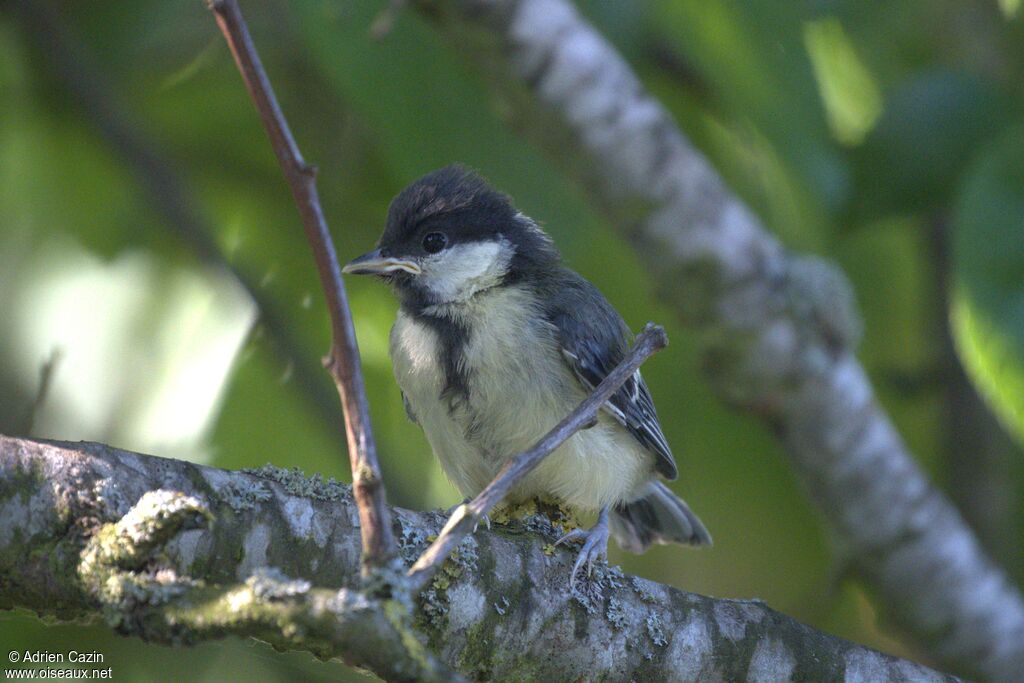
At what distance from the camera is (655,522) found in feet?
8.86

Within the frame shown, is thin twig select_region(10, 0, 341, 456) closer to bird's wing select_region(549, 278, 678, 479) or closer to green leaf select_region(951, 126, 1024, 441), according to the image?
bird's wing select_region(549, 278, 678, 479)

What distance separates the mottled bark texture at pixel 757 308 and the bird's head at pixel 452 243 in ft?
0.80

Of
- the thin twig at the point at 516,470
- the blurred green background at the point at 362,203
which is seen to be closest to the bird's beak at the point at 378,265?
the blurred green background at the point at 362,203

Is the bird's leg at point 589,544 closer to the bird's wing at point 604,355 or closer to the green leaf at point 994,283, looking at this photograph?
the bird's wing at point 604,355

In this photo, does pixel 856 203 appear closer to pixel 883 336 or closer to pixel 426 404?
pixel 883 336

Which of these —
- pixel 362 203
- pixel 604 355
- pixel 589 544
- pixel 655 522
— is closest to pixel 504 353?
pixel 604 355

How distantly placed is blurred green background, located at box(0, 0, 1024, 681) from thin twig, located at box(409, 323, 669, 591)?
3.43 ft

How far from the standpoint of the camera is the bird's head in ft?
7.98

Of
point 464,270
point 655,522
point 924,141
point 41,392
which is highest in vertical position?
point 924,141

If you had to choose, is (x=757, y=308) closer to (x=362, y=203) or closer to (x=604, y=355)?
(x=604, y=355)

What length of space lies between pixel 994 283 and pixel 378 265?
1.34 m

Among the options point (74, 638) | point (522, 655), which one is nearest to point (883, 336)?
point (522, 655)

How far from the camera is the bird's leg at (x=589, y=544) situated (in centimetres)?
173

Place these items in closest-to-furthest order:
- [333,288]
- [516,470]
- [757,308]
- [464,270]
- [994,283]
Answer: [333,288] → [516,470] → [994,283] → [464,270] → [757,308]
